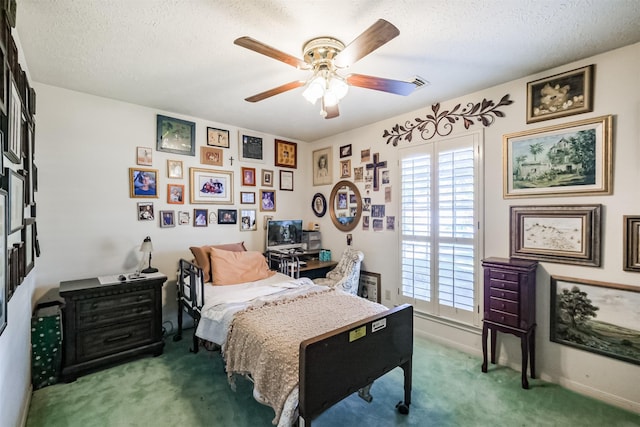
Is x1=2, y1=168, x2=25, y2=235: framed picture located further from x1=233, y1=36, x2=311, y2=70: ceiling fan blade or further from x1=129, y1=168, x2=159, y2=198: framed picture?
x1=129, y1=168, x2=159, y2=198: framed picture

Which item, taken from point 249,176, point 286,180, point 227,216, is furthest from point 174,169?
point 286,180

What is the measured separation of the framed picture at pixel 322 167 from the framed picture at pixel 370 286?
1.49 m

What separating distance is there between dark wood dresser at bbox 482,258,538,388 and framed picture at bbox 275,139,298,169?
3.03 meters

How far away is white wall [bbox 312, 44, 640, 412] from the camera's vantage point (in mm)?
2092

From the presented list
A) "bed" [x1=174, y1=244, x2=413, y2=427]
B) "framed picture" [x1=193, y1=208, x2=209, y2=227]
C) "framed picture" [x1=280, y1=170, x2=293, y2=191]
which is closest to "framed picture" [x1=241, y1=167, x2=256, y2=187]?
"framed picture" [x1=280, y1=170, x2=293, y2=191]

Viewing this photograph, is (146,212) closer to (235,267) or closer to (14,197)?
(235,267)

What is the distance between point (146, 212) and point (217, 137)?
1.27m

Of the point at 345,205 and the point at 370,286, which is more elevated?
the point at 345,205

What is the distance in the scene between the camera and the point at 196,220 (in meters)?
3.60

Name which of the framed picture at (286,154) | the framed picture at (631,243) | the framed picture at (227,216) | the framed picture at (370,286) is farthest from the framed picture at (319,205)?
the framed picture at (631,243)

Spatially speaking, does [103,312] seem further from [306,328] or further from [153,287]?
[306,328]

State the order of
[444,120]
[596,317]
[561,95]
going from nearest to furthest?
1. [596,317]
2. [561,95]
3. [444,120]

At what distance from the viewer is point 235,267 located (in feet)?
10.4

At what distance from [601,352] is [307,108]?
3.37 metres
